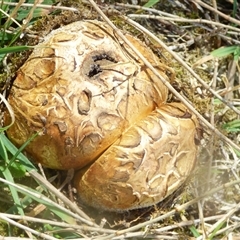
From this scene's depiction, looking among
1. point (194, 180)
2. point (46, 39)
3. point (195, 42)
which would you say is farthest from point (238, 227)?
point (46, 39)

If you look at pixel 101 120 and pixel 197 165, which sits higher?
pixel 101 120

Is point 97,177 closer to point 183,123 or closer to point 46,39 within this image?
point 183,123

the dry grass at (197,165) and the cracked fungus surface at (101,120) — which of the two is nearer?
the cracked fungus surface at (101,120)

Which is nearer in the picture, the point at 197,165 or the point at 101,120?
the point at 101,120
